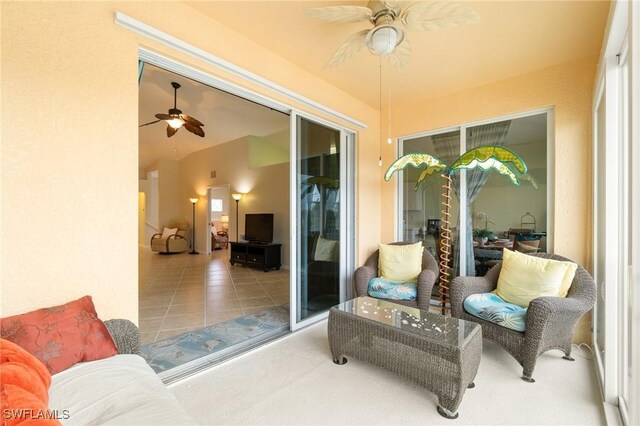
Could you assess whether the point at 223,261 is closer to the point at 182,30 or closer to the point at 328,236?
the point at 328,236

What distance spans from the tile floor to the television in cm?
76

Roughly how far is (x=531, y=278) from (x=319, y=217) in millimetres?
2182

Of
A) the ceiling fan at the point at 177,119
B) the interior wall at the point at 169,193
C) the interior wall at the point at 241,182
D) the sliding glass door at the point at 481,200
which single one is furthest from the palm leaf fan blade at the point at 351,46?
the interior wall at the point at 169,193

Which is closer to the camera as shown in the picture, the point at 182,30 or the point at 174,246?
the point at 182,30

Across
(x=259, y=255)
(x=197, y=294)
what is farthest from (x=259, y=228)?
(x=197, y=294)

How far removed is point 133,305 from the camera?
1.92 m

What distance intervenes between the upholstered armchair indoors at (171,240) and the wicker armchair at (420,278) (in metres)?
6.88

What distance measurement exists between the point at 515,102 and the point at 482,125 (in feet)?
1.33

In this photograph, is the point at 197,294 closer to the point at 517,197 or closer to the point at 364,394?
the point at 364,394

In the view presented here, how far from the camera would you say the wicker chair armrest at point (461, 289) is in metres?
2.60

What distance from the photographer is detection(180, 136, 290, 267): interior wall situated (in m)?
6.63

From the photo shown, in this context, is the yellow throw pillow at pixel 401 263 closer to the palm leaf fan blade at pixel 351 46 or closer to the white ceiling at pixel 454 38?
the white ceiling at pixel 454 38

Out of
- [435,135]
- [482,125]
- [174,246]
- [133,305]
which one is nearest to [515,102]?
[482,125]

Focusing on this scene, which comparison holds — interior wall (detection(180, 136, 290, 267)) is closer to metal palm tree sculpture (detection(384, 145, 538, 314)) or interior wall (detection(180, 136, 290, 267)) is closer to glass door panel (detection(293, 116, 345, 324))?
glass door panel (detection(293, 116, 345, 324))
